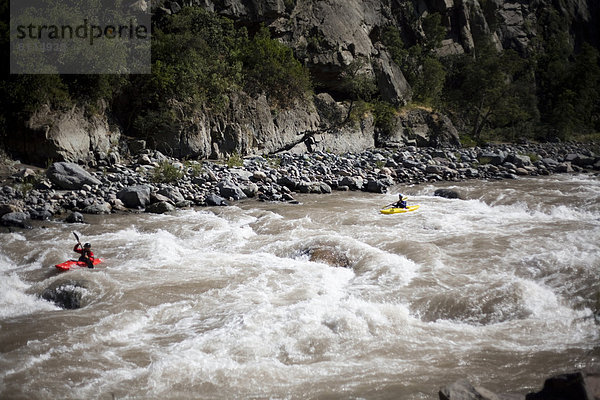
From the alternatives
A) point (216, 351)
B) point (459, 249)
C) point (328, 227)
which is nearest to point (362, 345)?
point (216, 351)

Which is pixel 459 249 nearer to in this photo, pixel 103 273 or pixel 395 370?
pixel 395 370

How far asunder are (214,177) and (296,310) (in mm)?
8777

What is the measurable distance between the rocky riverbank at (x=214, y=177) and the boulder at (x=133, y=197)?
27 millimetres

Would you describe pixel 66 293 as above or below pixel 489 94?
below

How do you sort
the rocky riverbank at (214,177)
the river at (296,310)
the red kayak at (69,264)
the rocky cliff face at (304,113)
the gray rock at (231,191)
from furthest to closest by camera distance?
the rocky cliff face at (304,113) → the gray rock at (231,191) → the rocky riverbank at (214,177) → the red kayak at (69,264) → the river at (296,310)

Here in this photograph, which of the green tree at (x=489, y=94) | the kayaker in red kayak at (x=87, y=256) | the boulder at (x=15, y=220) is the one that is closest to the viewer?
the kayaker in red kayak at (x=87, y=256)

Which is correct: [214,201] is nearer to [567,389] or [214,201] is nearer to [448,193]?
[448,193]

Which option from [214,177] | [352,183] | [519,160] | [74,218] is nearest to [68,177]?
[74,218]

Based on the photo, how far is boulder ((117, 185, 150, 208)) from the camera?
1068 centimetres

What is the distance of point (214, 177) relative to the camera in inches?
530

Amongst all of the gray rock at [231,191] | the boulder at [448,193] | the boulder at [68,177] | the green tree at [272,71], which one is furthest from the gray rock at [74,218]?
the green tree at [272,71]

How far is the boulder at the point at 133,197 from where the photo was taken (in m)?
10.7

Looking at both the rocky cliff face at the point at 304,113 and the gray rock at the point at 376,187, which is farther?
the gray rock at the point at 376,187

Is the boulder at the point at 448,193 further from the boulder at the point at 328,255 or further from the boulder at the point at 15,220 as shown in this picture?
the boulder at the point at 15,220
